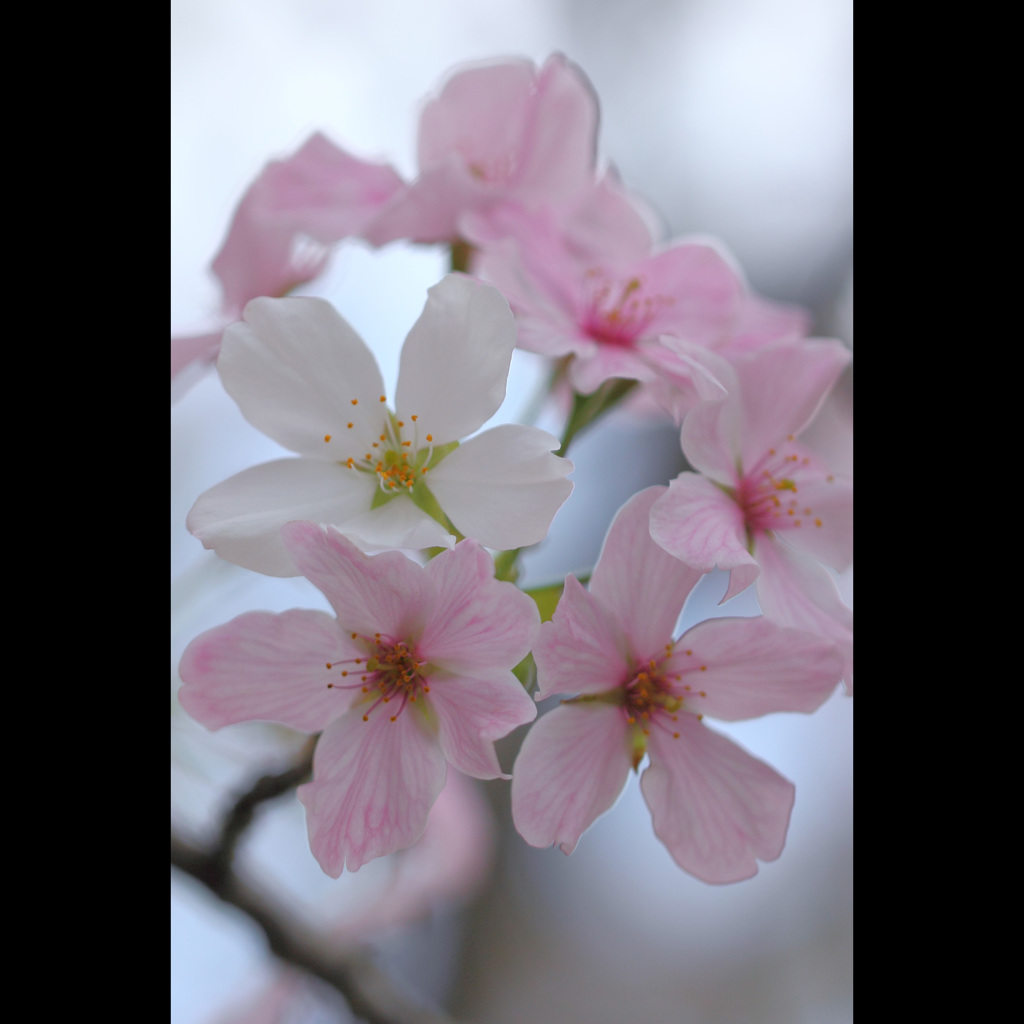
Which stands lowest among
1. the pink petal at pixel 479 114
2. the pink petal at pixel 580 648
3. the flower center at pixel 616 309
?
the pink petal at pixel 580 648

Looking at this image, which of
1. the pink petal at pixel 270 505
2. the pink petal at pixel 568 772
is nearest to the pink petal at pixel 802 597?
the pink petal at pixel 568 772

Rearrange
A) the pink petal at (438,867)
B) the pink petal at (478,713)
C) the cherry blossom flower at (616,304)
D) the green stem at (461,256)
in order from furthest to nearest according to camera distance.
Result: the pink petal at (438,867), the green stem at (461,256), the cherry blossom flower at (616,304), the pink petal at (478,713)

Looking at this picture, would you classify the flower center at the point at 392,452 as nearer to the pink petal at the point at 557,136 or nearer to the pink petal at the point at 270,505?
the pink petal at the point at 270,505

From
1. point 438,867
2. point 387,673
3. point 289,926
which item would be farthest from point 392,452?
point 438,867

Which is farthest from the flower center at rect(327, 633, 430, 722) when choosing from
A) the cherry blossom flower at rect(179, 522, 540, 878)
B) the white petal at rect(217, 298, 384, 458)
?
the white petal at rect(217, 298, 384, 458)

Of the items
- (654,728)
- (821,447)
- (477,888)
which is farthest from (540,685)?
(477,888)

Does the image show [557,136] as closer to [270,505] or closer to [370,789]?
[270,505]

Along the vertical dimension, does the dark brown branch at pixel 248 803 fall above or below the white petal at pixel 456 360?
below

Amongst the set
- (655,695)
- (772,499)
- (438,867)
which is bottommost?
(438,867)

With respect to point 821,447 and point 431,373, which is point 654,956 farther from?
point 431,373
